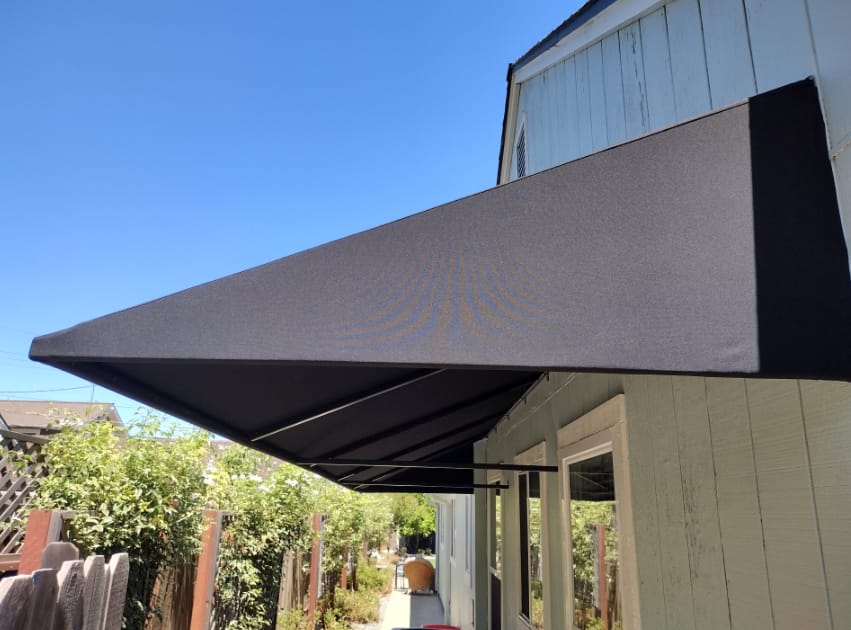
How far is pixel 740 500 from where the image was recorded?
1.58m

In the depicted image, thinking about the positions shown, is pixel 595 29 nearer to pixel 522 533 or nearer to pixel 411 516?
pixel 522 533

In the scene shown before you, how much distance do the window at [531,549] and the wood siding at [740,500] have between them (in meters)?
2.20

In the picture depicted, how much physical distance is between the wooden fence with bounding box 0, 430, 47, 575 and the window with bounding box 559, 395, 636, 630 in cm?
394

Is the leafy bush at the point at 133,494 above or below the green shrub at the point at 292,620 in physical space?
above

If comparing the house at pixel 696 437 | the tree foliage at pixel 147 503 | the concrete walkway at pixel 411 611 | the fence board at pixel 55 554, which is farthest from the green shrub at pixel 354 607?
the fence board at pixel 55 554

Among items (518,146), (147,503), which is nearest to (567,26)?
(518,146)

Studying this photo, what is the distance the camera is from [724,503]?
5.48 feet

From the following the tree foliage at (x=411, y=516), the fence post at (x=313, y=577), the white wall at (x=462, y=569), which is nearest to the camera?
the fence post at (x=313, y=577)

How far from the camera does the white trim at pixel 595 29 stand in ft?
10.1

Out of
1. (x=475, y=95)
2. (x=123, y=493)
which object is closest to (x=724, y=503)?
(x=123, y=493)

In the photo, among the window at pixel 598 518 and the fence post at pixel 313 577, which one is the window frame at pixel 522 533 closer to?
the window at pixel 598 518

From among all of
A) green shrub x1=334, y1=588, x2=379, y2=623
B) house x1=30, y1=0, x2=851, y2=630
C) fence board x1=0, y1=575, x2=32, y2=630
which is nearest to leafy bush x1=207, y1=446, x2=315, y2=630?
fence board x1=0, y1=575, x2=32, y2=630

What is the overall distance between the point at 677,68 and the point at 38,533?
3.82 metres

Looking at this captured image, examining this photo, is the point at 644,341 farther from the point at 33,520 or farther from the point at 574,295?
the point at 33,520
